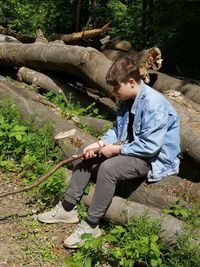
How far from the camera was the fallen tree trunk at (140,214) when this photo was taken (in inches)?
150

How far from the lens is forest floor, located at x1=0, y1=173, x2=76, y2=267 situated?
3873mm

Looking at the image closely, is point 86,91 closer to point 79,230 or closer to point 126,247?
point 79,230

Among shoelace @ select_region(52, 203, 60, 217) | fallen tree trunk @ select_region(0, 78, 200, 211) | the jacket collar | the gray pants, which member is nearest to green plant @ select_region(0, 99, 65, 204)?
fallen tree trunk @ select_region(0, 78, 200, 211)

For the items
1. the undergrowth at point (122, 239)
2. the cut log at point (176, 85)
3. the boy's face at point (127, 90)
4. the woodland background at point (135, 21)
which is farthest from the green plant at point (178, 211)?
the woodland background at point (135, 21)

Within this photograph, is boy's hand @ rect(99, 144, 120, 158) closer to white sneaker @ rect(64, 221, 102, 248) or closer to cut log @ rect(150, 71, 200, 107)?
Answer: white sneaker @ rect(64, 221, 102, 248)

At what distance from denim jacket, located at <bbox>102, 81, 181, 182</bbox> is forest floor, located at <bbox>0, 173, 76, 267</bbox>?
36.5 inches

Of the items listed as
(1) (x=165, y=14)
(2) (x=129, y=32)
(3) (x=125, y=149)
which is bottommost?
(2) (x=129, y=32)

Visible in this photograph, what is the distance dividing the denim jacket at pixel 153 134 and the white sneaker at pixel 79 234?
67cm

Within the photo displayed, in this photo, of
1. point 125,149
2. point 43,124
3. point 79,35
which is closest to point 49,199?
point 125,149

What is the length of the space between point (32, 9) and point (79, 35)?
7094 millimetres

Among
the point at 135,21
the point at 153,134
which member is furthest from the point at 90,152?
the point at 135,21

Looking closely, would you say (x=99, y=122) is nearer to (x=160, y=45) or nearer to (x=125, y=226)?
(x=125, y=226)

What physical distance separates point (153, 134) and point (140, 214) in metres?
0.69

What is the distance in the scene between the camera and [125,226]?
4133mm
